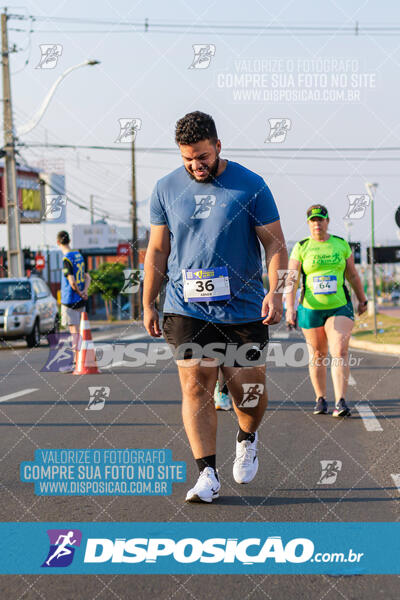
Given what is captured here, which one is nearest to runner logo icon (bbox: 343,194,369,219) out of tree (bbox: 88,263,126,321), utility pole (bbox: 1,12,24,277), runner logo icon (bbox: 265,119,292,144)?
runner logo icon (bbox: 265,119,292,144)

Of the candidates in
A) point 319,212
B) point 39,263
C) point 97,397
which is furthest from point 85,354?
point 39,263

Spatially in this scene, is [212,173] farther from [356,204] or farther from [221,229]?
[356,204]

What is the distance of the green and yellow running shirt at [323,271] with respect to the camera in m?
7.84

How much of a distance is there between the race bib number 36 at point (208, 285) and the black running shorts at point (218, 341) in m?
0.14

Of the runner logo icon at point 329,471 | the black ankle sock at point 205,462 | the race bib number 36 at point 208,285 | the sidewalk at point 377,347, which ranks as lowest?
the sidewalk at point 377,347

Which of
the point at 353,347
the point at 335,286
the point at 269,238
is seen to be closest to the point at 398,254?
the point at 353,347

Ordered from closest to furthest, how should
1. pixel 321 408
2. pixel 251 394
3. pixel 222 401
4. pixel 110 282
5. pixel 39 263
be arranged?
pixel 251 394, pixel 321 408, pixel 222 401, pixel 39 263, pixel 110 282

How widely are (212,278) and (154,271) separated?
1.28 ft

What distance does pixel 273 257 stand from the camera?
4.89m

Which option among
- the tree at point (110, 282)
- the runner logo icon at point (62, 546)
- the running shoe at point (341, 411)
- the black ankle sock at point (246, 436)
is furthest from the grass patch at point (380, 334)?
the tree at point (110, 282)

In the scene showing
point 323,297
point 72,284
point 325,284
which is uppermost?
point 325,284

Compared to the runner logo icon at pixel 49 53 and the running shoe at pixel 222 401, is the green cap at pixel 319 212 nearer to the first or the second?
the running shoe at pixel 222 401

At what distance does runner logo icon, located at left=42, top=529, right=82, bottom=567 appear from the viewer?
364 cm

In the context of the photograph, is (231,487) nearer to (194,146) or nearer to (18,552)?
(18,552)
